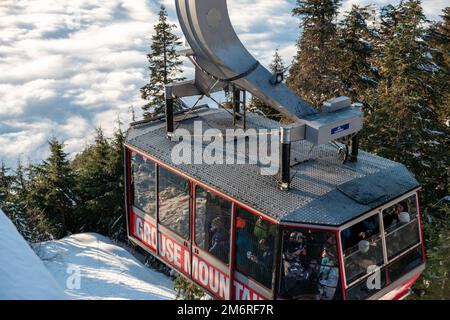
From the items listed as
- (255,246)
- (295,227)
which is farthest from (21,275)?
(295,227)

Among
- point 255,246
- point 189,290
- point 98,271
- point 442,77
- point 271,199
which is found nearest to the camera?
point 271,199

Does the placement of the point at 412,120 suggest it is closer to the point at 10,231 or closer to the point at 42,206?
the point at 10,231

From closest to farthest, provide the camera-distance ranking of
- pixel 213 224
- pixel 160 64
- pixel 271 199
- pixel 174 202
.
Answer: pixel 271 199
pixel 213 224
pixel 174 202
pixel 160 64

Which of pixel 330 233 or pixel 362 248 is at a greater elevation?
pixel 330 233

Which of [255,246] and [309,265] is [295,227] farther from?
[255,246]

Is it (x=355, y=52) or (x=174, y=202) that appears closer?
(x=174, y=202)

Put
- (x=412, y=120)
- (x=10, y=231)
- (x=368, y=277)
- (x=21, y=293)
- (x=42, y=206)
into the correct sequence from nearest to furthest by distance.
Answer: (x=21, y=293) < (x=368, y=277) < (x=10, y=231) < (x=412, y=120) < (x=42, y=206)

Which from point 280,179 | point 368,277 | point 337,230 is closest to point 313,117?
point 280,179

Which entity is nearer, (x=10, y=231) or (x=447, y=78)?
(x=10, y=231)
